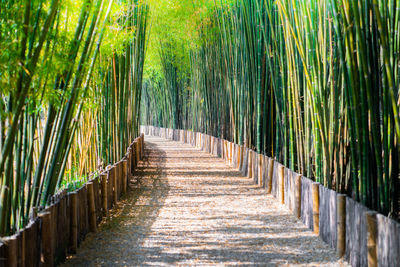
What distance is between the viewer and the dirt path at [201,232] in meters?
3.09

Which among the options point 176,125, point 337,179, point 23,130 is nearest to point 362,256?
point 337,179

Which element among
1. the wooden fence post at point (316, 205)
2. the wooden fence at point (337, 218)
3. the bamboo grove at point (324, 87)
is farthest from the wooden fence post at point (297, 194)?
the wooden fence post at point (316, 205)

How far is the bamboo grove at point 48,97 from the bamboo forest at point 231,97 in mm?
11

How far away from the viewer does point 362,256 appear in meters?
2.71

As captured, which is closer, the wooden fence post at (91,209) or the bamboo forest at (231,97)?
the bamboo forest at (231,97)

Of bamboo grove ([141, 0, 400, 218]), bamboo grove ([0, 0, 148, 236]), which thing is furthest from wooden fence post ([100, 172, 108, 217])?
bamboo grove ([141, 0, 400, 218])

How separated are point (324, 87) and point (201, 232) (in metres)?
1.38

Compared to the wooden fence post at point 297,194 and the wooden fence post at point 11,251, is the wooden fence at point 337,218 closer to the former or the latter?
the wooden fence post at point 297,194

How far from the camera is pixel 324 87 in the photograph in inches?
145

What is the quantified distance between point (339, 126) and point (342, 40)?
0.67 metres

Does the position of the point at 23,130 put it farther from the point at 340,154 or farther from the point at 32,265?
the point at 340,154

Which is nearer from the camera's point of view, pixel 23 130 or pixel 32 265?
pixel 32 265

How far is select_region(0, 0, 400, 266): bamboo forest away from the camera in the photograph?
2617 millimetres

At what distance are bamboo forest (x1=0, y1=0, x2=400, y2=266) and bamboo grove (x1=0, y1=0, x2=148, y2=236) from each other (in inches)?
0.4
